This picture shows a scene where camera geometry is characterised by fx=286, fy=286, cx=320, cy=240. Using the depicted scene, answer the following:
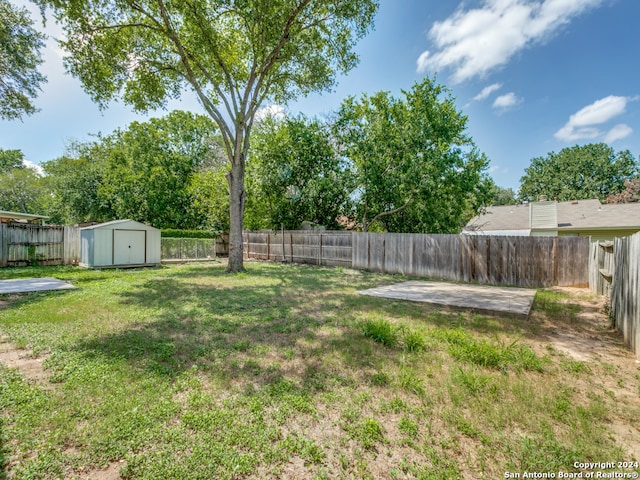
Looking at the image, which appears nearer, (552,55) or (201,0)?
(201,0)

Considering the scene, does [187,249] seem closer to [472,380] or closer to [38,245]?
[38,245]

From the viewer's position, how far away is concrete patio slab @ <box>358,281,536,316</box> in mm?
5614

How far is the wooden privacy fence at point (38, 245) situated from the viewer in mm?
11211

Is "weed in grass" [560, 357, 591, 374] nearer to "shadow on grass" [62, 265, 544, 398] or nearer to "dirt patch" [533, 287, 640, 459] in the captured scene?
"dirt patch" [533, 287, 640, 459]

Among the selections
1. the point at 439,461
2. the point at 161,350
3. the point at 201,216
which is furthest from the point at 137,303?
the point at 201,216

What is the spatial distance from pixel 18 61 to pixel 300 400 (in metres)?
→ 15.4

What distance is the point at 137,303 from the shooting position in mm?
5801

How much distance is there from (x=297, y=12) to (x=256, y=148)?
7.54 m

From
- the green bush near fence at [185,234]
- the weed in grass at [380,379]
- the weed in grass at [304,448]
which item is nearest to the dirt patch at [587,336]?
the weed in grass at [380,379]

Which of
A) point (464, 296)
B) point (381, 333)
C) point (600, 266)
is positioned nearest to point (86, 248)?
point (381, 333)

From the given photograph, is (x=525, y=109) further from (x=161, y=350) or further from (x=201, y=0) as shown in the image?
(x=161, y=350)

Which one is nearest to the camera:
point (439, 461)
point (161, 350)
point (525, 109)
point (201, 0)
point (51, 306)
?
point (439, 461)

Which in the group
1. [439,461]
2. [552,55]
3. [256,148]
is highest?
[552,55]

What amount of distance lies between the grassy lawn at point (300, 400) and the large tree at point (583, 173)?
105 feet
